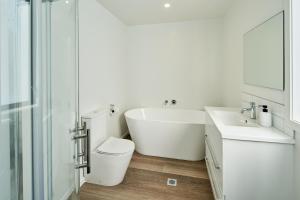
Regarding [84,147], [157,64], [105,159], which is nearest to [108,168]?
[105,159]

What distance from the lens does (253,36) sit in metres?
1.93

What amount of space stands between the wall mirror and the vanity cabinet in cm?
55

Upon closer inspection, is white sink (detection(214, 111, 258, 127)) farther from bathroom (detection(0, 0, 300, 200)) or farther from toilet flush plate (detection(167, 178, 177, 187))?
toilet flush plate (detection(167, 178, 177, 187))

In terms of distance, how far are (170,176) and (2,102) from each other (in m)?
2.11

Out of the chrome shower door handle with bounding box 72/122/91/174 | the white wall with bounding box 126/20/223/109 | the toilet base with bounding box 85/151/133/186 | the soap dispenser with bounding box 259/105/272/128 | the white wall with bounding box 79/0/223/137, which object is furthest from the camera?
the white wall with bounding box 126/20/223/109

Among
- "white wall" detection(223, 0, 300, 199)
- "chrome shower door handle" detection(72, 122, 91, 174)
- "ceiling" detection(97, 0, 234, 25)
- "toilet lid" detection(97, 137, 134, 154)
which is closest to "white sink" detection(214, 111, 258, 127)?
"white wall" detection(223, 0, 300, 199)

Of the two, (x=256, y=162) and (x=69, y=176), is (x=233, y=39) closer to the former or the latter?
(x=256, y=162)

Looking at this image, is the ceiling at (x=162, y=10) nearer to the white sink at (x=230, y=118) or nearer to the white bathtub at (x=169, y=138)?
the white sink at (x=230, y=118)

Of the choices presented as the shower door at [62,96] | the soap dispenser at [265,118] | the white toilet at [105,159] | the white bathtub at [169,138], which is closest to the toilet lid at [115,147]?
the white toilet at [105,159]

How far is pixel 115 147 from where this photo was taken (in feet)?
7.11

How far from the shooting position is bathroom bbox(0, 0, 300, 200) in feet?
2.42

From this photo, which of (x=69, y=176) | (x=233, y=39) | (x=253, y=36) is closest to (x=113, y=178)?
(x=69, y=176)

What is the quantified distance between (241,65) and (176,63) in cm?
143

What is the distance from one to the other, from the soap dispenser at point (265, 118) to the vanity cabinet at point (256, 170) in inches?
12.9
